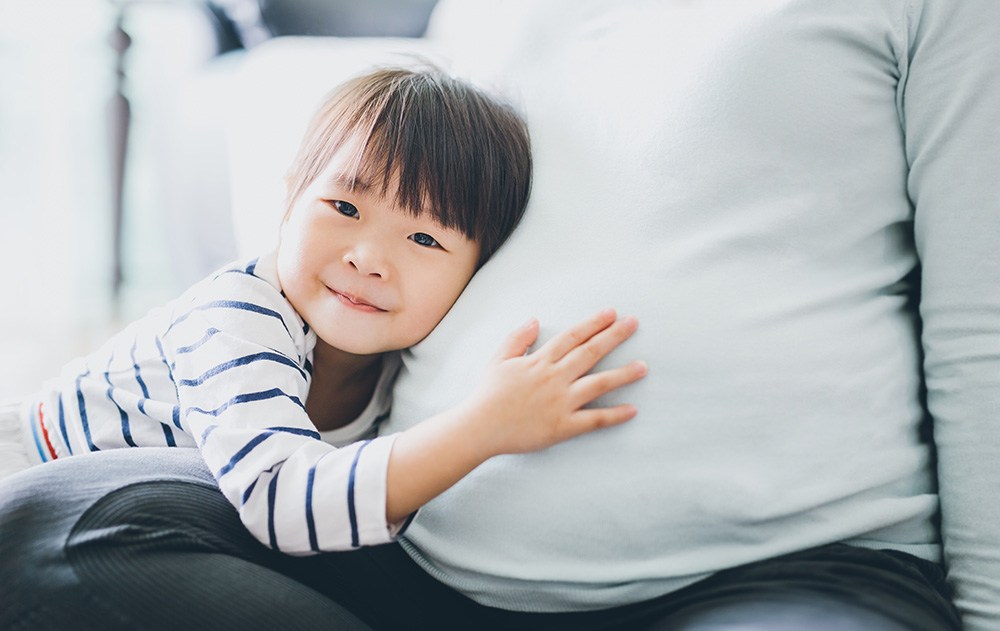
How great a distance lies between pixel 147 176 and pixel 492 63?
1904 mm

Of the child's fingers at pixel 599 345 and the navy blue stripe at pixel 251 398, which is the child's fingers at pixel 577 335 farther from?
the navy blue stripe at pixel 251 398

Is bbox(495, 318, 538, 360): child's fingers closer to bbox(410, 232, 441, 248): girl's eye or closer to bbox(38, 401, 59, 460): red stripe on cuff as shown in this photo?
bbox(410, 232, 441, 248): girl's eye

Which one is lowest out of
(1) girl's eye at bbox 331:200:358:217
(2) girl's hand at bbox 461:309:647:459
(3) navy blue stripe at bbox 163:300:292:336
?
(2) girl's hand at bbox 461:309:647:459

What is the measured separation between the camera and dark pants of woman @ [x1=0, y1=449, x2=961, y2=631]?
1.80 feet

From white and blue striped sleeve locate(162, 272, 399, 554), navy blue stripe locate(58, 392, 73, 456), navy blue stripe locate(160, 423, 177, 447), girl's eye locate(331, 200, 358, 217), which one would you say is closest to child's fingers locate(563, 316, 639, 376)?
white and blue striped sleeve locate(162, 272, 399, 554)

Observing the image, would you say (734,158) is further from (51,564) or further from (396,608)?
(51,564)

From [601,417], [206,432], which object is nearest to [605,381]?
[601,417]

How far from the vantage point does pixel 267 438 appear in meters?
0.66

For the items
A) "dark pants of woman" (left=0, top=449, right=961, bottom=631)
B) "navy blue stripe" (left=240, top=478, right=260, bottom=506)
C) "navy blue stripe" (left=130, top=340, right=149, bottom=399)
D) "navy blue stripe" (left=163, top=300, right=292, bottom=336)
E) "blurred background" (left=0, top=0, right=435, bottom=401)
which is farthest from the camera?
"blurred background" (left=0, top=0, right=435, bottom=401)

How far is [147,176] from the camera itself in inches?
97.7

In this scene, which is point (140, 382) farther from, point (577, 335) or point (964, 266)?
point (964, 266)

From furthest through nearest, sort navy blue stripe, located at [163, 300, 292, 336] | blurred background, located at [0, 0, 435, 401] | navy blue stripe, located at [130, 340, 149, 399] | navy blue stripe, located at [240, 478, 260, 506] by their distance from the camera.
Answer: blurred background, located at [0, 0, 435, 401], navy blue stripe, located at [130, 340, 149, 399], navy blue stripe, located at [163, 300, 292, 336], navy blue stripe, located at [240, 478, 260, 506]

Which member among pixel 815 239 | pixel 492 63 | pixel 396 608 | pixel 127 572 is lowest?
pixel 396 608

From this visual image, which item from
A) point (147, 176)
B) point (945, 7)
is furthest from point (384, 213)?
point (147, 176)
